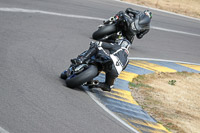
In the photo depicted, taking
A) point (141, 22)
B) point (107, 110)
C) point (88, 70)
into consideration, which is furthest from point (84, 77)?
point (141, 22)

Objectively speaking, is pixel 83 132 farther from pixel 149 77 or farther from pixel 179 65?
pixel 179 65

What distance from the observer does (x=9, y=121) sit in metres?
5.84

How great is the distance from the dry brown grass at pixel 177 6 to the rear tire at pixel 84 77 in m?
16.3

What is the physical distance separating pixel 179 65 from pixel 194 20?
10333 mm

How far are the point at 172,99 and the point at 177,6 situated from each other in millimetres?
16976

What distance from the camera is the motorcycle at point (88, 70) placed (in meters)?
7.86

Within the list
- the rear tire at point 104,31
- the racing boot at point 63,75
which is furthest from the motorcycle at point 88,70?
the rear tire at point 104,31

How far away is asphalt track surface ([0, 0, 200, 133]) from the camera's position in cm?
636

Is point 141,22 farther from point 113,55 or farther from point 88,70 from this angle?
point 88,70

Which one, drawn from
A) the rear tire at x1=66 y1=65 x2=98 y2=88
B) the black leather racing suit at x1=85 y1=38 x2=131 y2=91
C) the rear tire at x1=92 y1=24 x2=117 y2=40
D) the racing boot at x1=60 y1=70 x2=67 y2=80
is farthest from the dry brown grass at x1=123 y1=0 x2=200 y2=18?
the rear tire at x1=66 y1=65 x2=98 y2=88

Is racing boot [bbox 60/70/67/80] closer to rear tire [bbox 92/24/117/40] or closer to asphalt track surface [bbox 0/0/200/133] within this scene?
asphalt track surface [bbox 0/0/200/133]

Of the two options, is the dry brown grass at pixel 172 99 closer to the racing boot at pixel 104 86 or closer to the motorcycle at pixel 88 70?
the racing boot at pixel 104 86

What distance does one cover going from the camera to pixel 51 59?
1003 centimetres

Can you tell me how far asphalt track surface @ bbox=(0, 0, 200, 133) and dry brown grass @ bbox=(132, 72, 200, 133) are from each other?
1443 mm
